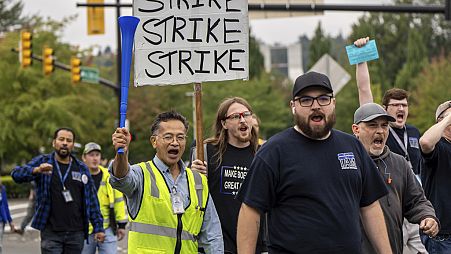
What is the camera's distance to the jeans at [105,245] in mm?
11102

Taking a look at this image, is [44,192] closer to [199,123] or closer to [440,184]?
[199,123]

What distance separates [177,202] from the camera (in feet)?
20.0

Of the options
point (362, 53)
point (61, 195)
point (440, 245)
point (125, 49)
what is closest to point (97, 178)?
point (61, 195)

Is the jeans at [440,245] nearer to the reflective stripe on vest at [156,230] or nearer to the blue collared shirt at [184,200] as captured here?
the blue collared shirt at [184,200]

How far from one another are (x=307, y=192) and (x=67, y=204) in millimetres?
5549

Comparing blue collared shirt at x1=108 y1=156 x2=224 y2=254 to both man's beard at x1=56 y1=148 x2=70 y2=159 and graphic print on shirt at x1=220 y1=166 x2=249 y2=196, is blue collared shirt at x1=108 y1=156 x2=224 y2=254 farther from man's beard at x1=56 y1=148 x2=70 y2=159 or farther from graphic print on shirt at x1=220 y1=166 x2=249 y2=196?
man's beard at x1=56 y1=148 x2=70 y2=159

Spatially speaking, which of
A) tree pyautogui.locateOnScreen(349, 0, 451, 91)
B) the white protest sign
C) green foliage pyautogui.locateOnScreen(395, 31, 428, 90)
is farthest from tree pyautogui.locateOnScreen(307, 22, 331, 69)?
the white protest sign

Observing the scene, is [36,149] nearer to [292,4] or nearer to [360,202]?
[292,4]

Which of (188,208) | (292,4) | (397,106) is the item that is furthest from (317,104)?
(292,4)

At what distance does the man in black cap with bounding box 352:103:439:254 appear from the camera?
632 cm

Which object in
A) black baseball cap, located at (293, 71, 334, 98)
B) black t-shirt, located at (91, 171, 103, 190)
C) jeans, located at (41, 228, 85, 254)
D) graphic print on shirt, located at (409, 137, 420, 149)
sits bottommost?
jeans, located at (41, 228, 85, 254)

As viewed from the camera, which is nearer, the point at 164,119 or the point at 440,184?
the point at 164,119

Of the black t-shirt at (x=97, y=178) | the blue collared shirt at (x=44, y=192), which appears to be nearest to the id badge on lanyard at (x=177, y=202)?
the blue collared shirt at (x=44, y=192)

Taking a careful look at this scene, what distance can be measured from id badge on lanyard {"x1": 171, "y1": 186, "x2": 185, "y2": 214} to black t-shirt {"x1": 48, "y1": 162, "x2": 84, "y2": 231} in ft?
13.9
